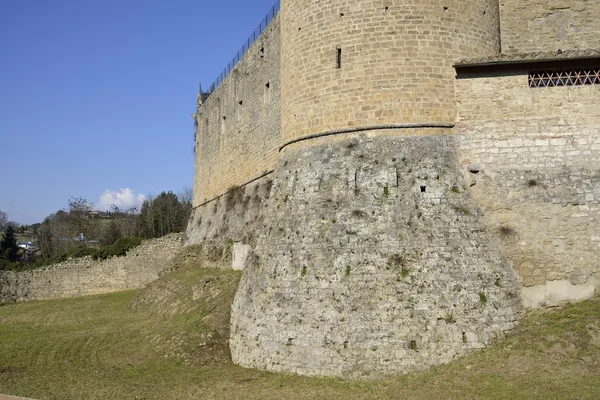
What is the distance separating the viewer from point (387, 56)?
40.3 feet

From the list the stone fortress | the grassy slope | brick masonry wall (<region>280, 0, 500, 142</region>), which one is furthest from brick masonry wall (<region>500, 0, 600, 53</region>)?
the grassy slope

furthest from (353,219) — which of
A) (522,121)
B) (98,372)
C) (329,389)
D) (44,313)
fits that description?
(44,313)

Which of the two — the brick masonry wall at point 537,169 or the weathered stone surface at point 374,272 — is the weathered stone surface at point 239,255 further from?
the brick masonry wall at point 537,169

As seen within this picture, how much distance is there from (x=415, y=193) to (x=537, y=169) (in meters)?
2.79

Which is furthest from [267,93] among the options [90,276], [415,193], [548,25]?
[90,276]

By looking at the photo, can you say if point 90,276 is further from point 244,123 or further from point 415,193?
point 415,193

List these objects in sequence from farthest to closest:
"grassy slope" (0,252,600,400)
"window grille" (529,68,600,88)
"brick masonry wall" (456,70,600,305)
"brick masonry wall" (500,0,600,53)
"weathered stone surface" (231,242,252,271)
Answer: "weathered stone surface" (231,242,252,271) → "brick masonry wall" (500,0,600,53) → "window grille" (529,68,600,88) → "brick masonry wall" (456,70,600,305) → "grassy slope" (0,252,600,400)

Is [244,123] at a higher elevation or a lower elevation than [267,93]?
lower

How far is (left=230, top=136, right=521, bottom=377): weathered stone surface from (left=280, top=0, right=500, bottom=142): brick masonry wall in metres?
0.77

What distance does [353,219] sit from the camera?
38.0 feet

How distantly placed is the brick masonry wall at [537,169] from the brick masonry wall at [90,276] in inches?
940

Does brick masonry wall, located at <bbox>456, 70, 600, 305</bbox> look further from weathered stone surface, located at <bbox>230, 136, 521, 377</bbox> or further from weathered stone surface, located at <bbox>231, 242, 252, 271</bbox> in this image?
weathered stone surface, located at <bbox>231, 242, 252, 271</bbox>

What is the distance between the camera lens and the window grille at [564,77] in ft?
39.7

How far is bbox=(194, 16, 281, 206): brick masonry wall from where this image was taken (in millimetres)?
20859
